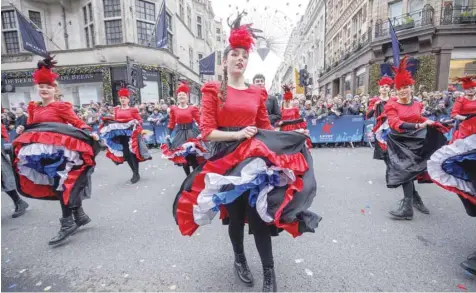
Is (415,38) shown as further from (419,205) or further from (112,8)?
(112,8)

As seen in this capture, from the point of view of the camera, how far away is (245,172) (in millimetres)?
1918

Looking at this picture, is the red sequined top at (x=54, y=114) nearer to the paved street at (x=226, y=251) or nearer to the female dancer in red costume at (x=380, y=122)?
the paved street at (x=226, y=251)

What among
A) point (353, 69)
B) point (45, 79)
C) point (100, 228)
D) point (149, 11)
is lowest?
point (100, 228)

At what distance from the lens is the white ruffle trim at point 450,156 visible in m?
2.44

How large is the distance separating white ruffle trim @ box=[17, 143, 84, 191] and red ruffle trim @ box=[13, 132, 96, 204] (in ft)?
0.15

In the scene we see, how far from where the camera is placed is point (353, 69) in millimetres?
22531

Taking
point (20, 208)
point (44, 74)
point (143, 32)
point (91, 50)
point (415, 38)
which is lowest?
point (20, 208)

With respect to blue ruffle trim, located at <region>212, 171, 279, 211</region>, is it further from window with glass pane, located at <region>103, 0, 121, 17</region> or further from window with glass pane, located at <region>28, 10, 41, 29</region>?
window with glass pane, located at <region>28, 10, 41, 29</region>

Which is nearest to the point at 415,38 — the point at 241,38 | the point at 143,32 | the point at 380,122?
the point at 380,122

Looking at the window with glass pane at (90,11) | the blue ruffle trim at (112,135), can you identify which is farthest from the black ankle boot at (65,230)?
the window with glass pane at (90,11)

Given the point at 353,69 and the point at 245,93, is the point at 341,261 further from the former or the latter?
the point at 353,69

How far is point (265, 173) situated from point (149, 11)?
21.3 m

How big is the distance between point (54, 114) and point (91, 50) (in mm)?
18178

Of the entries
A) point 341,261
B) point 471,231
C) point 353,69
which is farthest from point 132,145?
point 353,69
